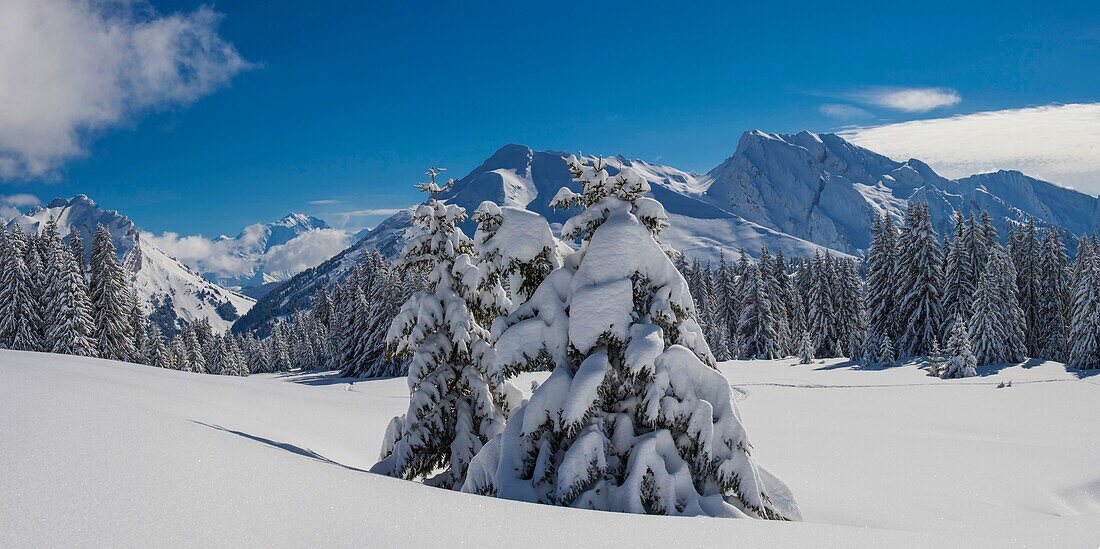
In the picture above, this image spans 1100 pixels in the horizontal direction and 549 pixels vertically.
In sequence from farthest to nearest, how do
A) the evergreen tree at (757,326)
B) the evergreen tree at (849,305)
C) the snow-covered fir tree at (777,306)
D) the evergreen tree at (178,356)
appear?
the evergreen tree at (178,356) → the snow-covered fir tree at (777,306) → the evergreen tree at (849,305) → the evergreen tree at (757,326)

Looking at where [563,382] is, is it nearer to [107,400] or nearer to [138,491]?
[138,491]

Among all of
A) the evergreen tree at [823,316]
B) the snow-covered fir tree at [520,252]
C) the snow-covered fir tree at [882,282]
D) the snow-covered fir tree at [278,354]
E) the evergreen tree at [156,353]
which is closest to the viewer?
the snow-covered fir tree at [520,252]

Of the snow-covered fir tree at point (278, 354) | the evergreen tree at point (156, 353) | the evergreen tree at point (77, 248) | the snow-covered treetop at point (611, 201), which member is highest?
the evergreen tree at point (77, 248)

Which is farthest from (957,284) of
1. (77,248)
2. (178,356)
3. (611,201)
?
(178,356)

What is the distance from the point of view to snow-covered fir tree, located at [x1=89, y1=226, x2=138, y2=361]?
44.4m

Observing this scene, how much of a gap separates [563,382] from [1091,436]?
1741 cm

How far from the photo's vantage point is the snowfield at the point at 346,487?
4219mm

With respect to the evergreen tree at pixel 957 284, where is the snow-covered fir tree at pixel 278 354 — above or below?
below

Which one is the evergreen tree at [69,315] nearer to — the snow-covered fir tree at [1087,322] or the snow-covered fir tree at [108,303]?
the snow-covered fir tree at [108,303]

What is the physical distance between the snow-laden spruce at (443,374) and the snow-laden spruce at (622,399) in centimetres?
248

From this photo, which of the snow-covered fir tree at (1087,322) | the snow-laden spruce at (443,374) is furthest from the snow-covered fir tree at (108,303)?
the snow-covered fir tree at (1087,322)

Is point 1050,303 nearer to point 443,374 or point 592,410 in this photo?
point 443,374

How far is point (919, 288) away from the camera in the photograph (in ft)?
148

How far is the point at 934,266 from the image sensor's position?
4497 cm
